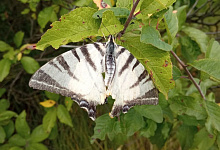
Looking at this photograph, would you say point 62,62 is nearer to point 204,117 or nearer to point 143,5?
point 143,5

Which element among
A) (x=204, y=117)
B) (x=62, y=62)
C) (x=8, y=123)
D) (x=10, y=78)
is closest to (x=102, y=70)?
(x=62, y=62)

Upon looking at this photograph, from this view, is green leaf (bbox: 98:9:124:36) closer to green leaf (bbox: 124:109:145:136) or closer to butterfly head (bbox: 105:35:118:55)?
butterfly head (bbox: 105:35:118:55)

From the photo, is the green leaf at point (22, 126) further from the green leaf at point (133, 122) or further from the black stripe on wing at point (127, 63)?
Result: the black stripe on wing at point (127, 63)

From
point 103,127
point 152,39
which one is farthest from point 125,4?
point 103,127

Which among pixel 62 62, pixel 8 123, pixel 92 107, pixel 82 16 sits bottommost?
pixel 8 123

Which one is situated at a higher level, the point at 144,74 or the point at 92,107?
the point at 144,74

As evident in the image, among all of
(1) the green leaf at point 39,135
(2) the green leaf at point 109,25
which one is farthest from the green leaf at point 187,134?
(1) the green leaf at point 39,135

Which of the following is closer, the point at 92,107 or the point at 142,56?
the point at 142,56
